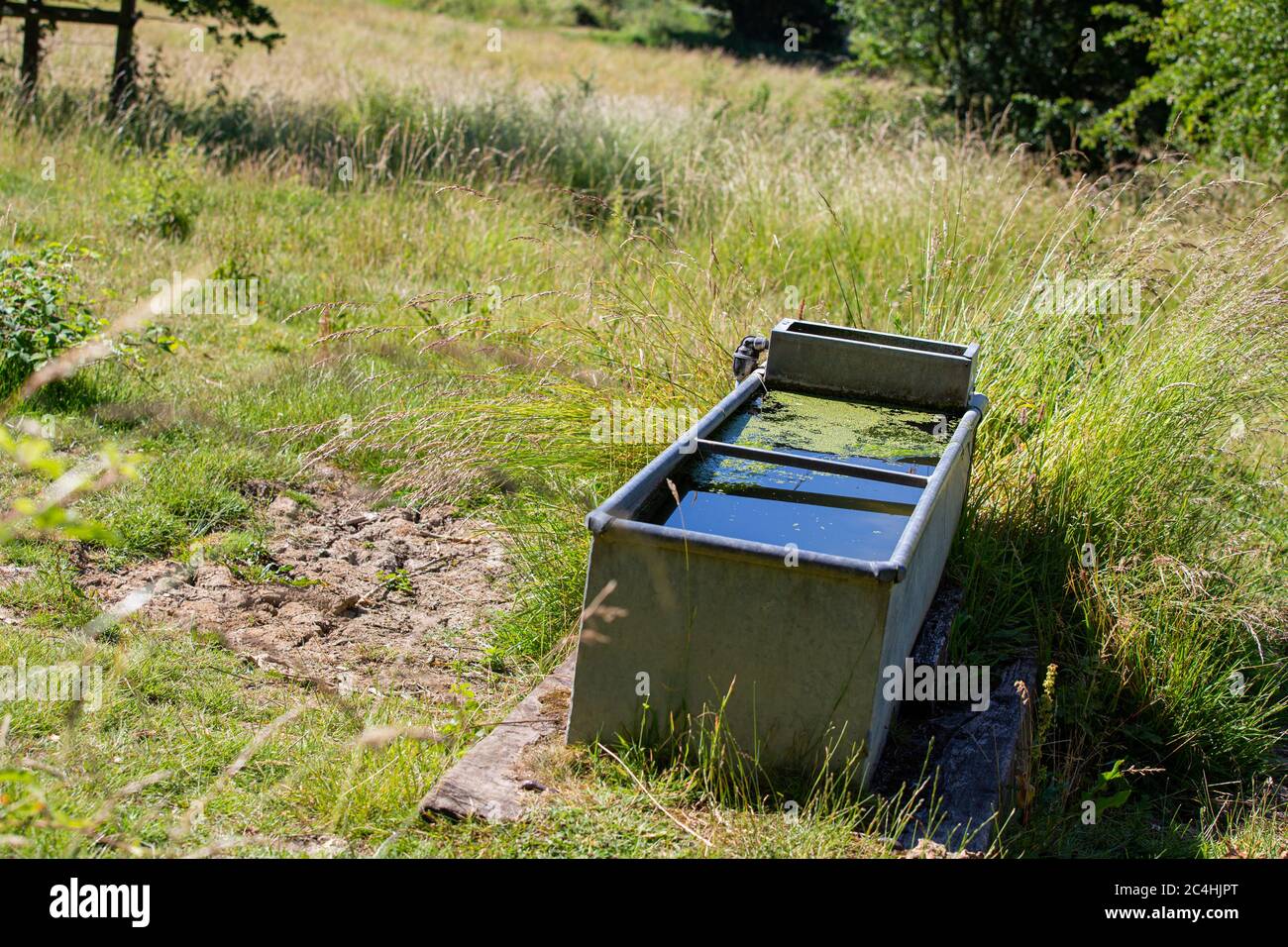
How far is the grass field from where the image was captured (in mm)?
2900

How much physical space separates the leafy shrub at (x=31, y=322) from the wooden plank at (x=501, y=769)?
300 cm

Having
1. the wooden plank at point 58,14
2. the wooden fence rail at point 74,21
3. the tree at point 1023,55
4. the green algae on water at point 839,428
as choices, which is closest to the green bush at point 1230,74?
the tree at point 1023,55

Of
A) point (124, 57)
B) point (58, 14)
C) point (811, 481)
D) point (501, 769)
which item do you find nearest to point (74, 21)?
point (58, 14)

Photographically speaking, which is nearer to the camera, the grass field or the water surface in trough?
the grass field

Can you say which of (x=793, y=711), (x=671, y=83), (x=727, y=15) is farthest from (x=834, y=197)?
(x=727, y=15)

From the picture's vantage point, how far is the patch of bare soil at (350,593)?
384 cm

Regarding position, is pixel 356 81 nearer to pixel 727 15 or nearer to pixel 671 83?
pixel 671 83

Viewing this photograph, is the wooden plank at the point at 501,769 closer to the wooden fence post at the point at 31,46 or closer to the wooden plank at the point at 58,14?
the wooden fence post at the point at 31,46

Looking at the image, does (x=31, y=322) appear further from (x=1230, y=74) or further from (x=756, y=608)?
(x=1230, y=74)

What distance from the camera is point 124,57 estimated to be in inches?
423

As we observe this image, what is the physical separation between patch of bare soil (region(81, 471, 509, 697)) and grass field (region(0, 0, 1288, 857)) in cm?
13

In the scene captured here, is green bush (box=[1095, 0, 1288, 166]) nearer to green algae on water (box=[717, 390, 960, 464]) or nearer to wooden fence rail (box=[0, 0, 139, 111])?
green algae on water (box=[717, 390, 960, 464])

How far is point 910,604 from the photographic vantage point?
319 centimetres

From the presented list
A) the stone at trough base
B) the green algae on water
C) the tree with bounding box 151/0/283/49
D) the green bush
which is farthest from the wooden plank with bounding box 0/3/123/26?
the stone at trough base
